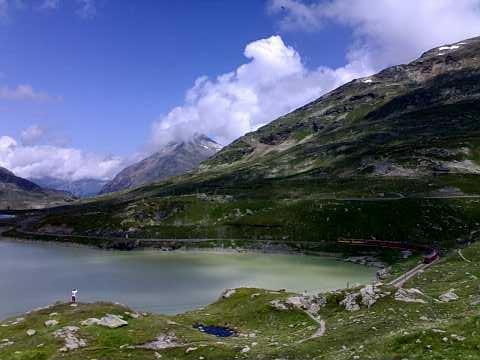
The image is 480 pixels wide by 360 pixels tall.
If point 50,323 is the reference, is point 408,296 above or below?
above

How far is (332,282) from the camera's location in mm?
122562

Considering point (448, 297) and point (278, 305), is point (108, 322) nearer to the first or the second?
point (278, 305)

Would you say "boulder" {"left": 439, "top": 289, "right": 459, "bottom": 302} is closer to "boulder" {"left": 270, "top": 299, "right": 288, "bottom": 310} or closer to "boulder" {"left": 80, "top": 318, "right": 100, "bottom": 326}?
"boulder" {"left": 270, "top": 299, "right": 288, "bottom": 310}

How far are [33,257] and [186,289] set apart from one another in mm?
100443

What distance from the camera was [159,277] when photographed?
135 metres

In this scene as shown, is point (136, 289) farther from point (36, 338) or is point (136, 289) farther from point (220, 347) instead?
point (220, 347)

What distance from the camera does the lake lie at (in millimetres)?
104625

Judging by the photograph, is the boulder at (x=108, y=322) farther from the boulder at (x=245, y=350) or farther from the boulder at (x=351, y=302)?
the boulder at (x=351, y=302)

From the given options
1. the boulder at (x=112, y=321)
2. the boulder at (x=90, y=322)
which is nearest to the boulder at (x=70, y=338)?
the boulder at (x=90, y=322)

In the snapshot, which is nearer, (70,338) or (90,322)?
(70,338)

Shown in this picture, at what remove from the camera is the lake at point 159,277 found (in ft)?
343

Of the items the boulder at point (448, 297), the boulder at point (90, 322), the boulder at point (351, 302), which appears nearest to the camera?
the boulder at point (90, 322)

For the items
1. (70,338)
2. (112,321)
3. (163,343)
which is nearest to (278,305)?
(163,343)

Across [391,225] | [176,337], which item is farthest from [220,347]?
[391,225]
